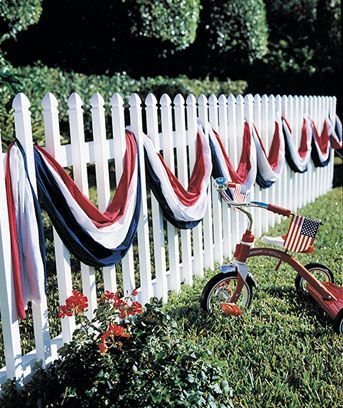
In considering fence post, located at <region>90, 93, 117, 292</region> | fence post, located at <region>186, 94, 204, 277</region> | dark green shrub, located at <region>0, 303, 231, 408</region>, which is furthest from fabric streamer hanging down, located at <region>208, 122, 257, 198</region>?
dark green shrub, located at <region>0, 303, 231, 408</region>

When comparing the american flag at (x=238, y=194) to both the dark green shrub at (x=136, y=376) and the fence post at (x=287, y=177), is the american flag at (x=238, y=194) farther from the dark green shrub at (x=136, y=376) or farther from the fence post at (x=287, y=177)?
the fence post at (x=287, y=177)

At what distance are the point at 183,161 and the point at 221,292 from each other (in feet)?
3.88

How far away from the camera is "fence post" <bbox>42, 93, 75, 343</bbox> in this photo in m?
3.33

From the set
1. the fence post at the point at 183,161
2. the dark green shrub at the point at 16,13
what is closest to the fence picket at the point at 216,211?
the fence post at the point at 183,161

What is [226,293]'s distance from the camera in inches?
166

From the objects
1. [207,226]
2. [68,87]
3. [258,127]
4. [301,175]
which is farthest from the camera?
[68,87]

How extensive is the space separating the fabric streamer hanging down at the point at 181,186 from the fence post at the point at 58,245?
3.26 ft

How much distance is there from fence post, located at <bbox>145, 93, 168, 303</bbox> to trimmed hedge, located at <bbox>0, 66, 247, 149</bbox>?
7.69 ft

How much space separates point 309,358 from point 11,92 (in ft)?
15.2

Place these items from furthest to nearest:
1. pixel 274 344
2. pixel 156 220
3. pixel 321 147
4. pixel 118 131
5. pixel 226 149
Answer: pixel 321 147 → pixel 226 149 → pixel 156 220 → pixel 118 131 → pixel 274 344

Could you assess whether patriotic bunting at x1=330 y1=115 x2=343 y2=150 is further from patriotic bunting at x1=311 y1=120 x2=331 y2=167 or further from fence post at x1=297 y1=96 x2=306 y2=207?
fence post at x1=297 y1=96 x2=306 y2=207

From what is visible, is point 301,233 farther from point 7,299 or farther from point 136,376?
point 7,299

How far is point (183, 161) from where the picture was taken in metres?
4.86

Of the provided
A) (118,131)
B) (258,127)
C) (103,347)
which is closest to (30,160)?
(118,131)
